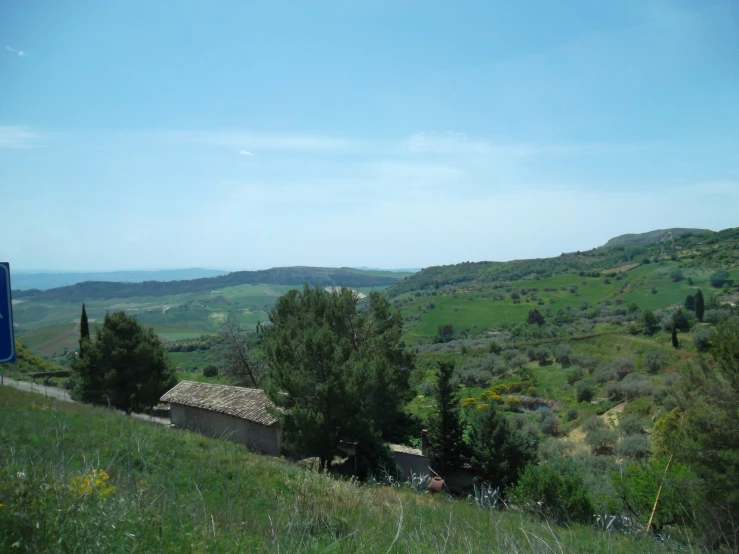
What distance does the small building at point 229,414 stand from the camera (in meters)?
17.7

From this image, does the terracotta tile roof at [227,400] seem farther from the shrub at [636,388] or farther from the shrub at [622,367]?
the shrub at [622,367]

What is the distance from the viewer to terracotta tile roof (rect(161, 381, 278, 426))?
18.2 metres

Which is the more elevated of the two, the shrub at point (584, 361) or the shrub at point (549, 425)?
the shrub at point (584, 361)

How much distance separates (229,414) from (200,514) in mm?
15284

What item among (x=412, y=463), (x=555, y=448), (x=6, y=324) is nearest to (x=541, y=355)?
(x=555, y=448)

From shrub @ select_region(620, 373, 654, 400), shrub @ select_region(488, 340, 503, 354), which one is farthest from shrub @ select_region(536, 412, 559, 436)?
shrub @ select_region(488, 340, 503, 354)

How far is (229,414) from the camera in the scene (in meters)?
18.8

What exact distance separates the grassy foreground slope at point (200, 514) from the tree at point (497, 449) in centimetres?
1000

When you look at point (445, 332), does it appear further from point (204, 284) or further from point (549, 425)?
point (204, 284)

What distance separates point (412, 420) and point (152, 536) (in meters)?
22.2

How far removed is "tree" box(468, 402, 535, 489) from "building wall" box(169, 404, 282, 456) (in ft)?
24.8

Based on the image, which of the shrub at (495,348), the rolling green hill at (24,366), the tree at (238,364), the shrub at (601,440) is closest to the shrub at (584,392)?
the shrub at (601,440)

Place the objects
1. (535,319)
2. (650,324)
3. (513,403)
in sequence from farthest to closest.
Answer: (535,319)
(650,324)
(513,403)

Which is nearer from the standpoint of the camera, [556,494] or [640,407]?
[556,494]
